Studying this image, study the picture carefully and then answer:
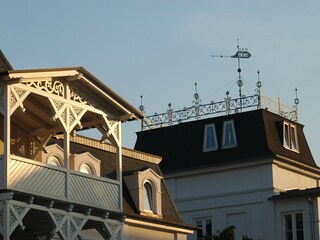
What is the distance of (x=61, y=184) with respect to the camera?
1323 inches

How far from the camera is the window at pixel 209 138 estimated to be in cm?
6272

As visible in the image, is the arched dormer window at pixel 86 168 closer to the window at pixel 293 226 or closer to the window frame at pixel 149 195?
the window frame at pixel 149 195

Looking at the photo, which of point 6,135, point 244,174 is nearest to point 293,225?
point 244,174

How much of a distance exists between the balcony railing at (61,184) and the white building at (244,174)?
22.4 m

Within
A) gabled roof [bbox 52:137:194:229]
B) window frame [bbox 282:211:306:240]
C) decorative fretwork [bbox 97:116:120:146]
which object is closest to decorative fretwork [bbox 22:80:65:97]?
decorative fretwork [bbox 97:116:120:146]

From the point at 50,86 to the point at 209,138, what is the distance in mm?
29911

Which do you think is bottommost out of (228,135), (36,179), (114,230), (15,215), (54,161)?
(15,215)


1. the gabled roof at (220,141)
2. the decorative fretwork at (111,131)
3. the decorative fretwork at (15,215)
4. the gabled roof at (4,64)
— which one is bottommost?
the decorative fretwork at (15,215)

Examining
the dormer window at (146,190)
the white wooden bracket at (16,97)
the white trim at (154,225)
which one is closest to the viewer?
the white wooden bracket at (16,97)

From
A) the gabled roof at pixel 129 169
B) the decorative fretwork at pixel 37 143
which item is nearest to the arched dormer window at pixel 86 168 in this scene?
the gabled roof at pixel 129 169

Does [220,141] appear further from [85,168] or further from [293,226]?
[85,168]

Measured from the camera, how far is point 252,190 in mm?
59875

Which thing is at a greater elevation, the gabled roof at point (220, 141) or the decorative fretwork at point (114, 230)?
the gabled roof at point (220, 141)

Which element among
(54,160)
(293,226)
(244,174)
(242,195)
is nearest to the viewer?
(54,160)
